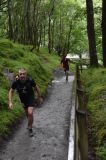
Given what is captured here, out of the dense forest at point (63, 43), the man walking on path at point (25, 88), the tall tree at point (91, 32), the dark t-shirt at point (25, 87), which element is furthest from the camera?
the tall tree at point (91, 32)

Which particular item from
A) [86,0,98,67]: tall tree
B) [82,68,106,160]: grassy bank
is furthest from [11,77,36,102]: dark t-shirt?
[86,0,98,67]: tall tree

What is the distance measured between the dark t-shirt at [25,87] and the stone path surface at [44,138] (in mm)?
1342

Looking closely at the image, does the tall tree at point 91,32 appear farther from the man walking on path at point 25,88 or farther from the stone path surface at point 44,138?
the man walking on path at point 25,88

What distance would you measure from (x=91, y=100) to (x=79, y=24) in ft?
172

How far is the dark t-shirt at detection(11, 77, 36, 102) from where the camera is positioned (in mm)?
12508

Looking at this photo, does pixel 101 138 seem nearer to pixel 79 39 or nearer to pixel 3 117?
pixel 3 117

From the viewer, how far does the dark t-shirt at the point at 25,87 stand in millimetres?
12508

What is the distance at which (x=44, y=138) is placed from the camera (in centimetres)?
1288

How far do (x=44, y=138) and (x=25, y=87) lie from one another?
175cm

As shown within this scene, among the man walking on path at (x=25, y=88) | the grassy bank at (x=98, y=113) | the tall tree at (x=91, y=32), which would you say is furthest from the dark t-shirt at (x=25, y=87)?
the tall tree at (x=91, y=32)

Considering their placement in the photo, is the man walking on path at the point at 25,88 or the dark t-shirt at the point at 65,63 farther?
the dark t-shirt at the point at 65,63

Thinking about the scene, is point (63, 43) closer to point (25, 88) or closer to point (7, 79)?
point (7, 79)

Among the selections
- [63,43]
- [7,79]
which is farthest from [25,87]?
[63,43]

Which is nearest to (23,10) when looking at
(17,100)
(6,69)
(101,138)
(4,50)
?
(4,50)
